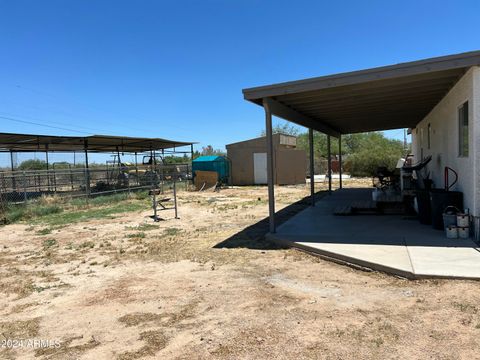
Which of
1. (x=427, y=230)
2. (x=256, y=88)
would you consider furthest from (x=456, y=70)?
(x=256, y=88)

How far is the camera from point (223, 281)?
5.12 meters

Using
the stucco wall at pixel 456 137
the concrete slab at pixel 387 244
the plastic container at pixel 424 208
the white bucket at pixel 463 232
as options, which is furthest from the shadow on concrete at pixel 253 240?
the stucco wall at pixel 456 137

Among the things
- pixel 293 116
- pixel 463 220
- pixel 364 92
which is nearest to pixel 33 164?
pixel 293 116

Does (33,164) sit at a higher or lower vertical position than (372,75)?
lower

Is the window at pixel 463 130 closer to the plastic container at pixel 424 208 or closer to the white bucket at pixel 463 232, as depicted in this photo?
the plastic container at pixel 424 208

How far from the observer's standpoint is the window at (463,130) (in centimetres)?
694

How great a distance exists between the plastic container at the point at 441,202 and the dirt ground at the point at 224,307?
2713 millimetres

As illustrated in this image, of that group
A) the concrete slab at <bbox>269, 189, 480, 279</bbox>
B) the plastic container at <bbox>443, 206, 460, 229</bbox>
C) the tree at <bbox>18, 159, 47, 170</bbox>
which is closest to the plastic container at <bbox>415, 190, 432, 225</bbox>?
the concrete slab at <bbox>269, 189, 480, 279</bbox>

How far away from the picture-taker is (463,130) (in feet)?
23.4

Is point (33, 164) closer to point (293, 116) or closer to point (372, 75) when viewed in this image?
point (293, 116)

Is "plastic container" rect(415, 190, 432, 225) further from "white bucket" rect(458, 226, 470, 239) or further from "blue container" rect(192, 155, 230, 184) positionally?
"blue container" rect(192, 155, 230, 184)

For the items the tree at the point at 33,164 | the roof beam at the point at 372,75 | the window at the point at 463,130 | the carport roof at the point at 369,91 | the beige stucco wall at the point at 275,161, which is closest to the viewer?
the roof beam at the point at 372,75

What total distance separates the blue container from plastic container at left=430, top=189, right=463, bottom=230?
18.3 m

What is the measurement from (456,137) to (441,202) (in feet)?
4.87
